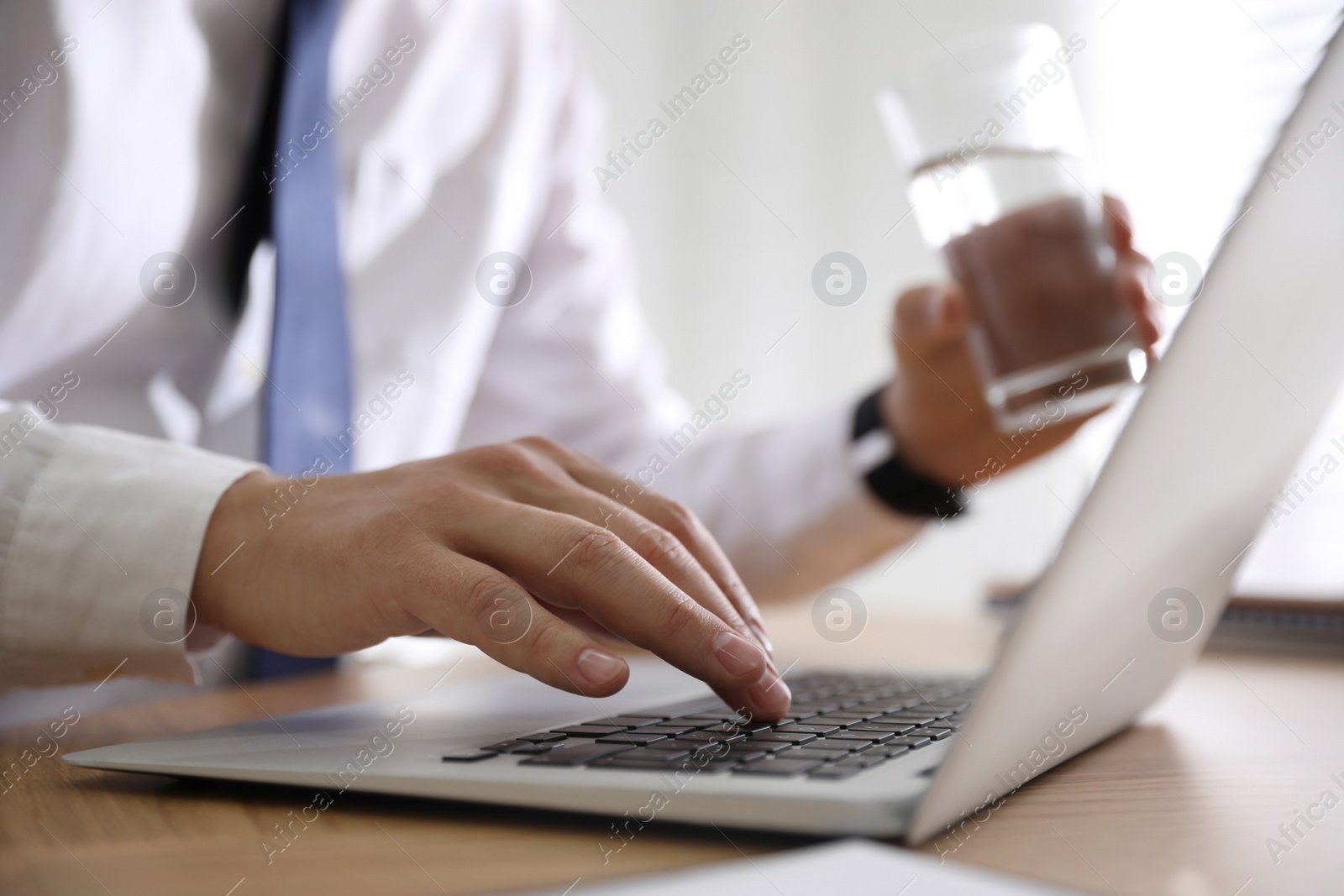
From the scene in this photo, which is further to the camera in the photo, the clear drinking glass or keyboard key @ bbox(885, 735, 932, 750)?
the clear drinking glass

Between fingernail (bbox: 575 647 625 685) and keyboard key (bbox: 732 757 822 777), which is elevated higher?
fingernail (bbox: 575 647 625 685)

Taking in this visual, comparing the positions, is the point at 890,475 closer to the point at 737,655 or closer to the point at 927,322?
the point at 927,322

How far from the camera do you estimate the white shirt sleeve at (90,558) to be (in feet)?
1.62

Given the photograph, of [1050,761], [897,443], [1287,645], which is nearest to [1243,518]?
[1050,761]

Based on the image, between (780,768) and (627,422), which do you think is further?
(627,422)

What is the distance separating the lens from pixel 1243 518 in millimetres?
440

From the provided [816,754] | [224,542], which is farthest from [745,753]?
[224,542]

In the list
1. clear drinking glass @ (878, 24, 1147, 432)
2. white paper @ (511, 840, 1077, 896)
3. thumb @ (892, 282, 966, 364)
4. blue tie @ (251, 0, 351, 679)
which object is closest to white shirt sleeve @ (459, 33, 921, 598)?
thumb @ (892, 282, 966, 364)

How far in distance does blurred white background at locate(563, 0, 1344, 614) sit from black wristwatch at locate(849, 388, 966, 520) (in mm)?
899

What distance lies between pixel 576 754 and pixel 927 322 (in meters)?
0.64

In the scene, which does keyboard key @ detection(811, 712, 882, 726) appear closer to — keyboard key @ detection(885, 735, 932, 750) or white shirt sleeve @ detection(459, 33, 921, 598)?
keyboard key @ detection(885, 735, 932, 750)

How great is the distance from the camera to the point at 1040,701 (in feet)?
1.03

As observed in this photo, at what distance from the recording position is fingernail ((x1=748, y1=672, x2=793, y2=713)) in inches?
15.6

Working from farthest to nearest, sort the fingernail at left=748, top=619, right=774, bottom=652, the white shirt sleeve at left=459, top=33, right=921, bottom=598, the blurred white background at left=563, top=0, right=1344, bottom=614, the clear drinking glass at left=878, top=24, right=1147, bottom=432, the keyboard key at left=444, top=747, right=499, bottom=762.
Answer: the blurred white background at left=563, top=0, right=1344, bottom=614 → the white shirt sleeve at left=459, top=33, right=921, bottom=598 → the clear drinking glass at left=878, top=24, right=1147, bottom=432 → the fingernail at left=748, top=619, right=774, bottom=652 → the keyboard key at left=444, top=747, right=499, bottom=762
